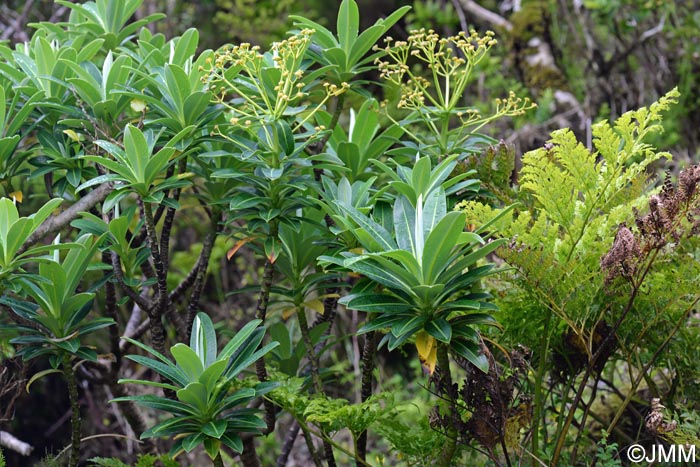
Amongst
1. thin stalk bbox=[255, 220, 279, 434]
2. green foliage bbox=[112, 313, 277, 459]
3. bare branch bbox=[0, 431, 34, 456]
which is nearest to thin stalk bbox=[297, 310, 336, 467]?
thin stalk bbox=[255, 220, 279, 434]

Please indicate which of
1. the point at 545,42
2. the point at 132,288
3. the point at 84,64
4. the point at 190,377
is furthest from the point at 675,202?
the point at 545,42

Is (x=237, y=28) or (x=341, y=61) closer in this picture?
(x=341, y=61)

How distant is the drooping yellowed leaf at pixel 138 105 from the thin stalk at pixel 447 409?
117 cm

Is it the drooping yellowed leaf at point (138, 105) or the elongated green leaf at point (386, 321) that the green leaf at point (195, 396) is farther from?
the drooping yellowed leaf at point (138, 105)

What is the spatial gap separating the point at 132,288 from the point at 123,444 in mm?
2644

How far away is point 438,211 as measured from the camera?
5.99ft

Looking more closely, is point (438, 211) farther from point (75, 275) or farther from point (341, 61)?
point (75, 275)

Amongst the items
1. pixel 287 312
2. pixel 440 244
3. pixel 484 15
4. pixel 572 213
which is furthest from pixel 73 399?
pixel 484 15

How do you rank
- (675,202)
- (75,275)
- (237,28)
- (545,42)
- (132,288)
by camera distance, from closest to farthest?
(675,202) < (75,275) < (132,288) < (545,42) < (237,28)

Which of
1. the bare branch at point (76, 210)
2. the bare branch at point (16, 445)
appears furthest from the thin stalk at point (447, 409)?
the bare branch at point (16, 445)

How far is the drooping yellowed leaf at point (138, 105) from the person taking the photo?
7.36 ft

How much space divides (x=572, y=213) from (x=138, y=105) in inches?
53.2

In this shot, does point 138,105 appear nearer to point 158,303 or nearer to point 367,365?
point 158,303

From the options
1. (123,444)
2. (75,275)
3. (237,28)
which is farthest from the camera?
(237,28)
